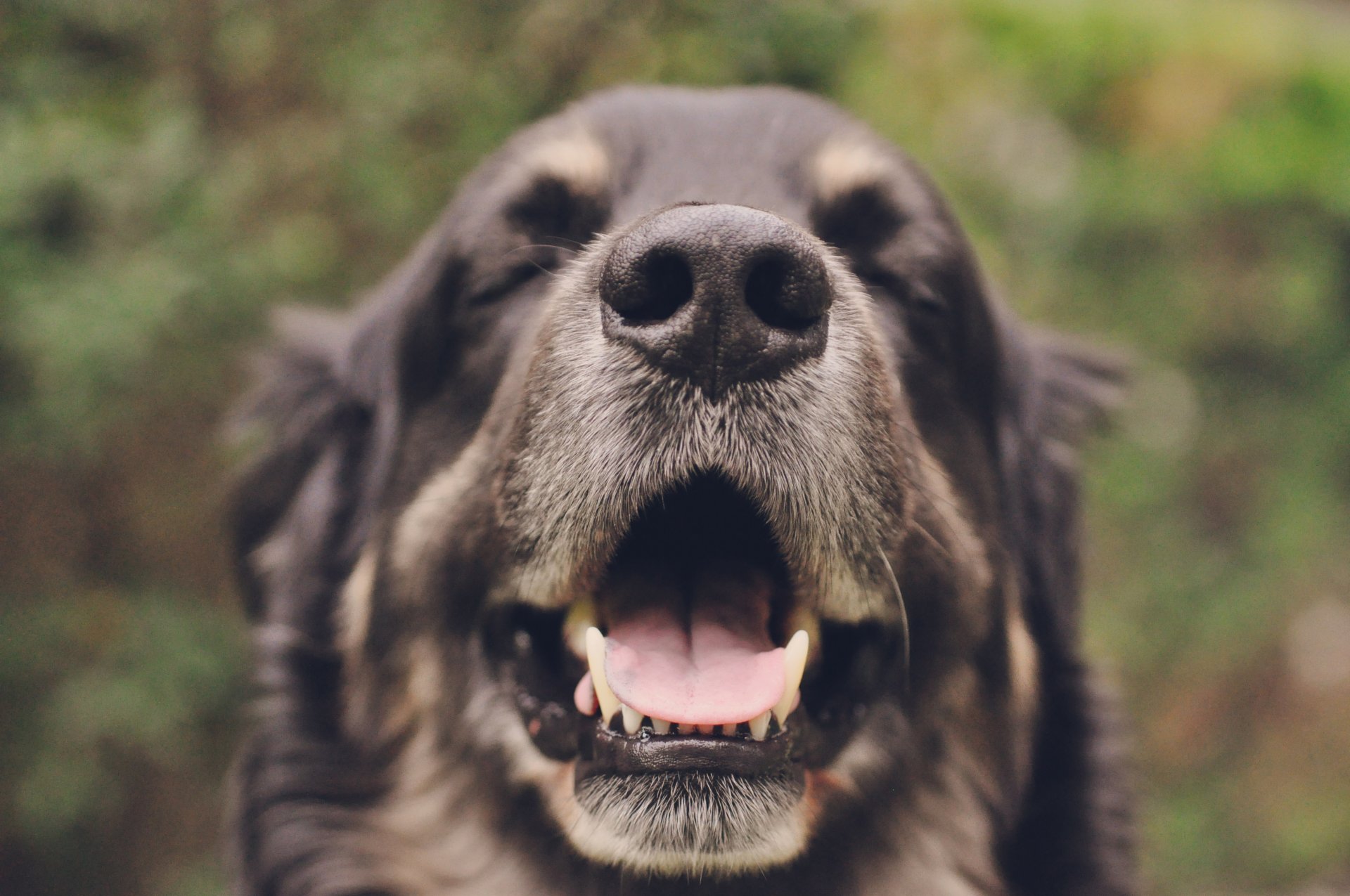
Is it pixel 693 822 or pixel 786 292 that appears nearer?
pixel 786 292

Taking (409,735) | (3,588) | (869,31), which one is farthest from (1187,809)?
(3,588)

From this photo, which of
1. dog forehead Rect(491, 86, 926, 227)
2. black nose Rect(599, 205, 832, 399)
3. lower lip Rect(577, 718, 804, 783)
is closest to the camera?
black nose Rect(599, 205, 832, 399)

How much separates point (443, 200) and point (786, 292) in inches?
111

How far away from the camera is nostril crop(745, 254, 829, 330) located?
1.73 m

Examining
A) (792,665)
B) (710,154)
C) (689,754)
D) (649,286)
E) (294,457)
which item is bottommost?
(294,457)

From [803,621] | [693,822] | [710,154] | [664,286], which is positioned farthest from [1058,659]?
[664,286]

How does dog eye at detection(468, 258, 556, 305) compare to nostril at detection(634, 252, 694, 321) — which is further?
dog eye at detection(468, 258, 556, 305)

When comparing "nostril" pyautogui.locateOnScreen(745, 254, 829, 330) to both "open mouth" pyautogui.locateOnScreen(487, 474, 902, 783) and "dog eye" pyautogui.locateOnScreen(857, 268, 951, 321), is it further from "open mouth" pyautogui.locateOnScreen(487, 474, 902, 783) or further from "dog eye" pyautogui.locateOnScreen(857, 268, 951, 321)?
"dog eye" pyautogui.locateOnScreen(857, 268, 951, 321)

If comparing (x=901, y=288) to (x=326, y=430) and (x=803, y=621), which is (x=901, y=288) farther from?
(x=326, y=430)

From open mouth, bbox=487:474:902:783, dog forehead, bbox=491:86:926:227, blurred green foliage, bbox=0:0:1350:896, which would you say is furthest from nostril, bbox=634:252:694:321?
blurred green foliage, bbox=0:0:1350:896

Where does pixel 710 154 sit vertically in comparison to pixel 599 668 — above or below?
above

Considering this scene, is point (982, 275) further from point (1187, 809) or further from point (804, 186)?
Result: point (1187, 809)

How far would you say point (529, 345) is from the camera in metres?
2.20

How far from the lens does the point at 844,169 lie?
2.34 metres
